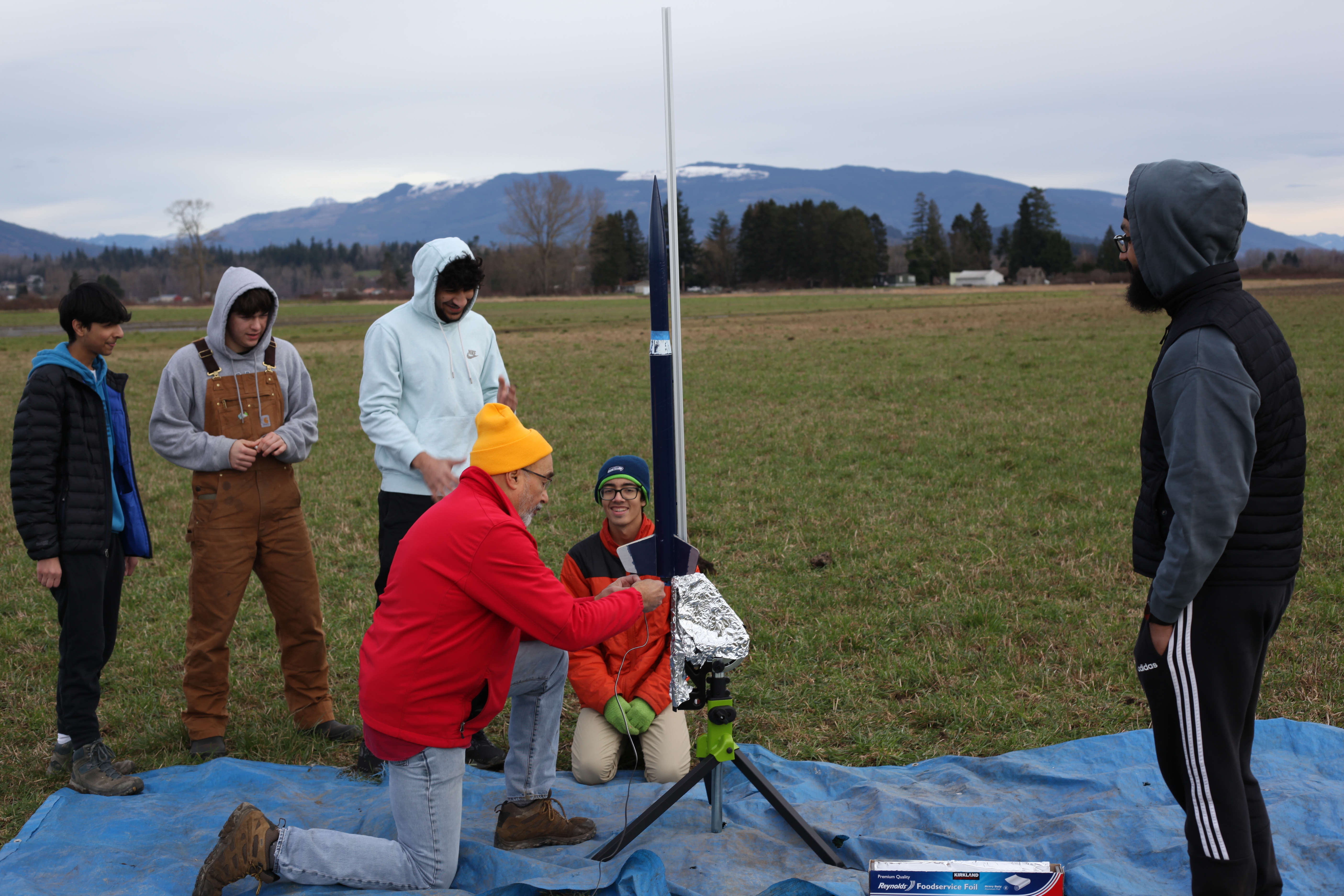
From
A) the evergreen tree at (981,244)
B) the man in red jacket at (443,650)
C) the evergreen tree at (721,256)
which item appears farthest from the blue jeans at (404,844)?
the evergreen tree at (981,244)

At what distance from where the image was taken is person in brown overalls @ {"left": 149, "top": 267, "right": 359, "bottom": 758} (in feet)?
14.7

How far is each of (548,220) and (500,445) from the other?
9309 centimetres

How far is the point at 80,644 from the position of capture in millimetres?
4340

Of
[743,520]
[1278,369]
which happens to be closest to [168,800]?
[1278,369]

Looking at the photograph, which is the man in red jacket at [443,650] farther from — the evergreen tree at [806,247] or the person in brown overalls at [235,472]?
the evergreen tree at [806,247]

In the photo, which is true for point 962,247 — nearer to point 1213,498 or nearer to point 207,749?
point 207,749

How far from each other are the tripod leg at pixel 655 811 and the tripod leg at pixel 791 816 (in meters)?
0.11

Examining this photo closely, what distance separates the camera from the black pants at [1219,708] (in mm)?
2762

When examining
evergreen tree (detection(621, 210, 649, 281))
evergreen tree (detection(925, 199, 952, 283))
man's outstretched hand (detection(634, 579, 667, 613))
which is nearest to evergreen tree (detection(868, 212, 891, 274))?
evergreen tree (detection(925, 199, 952, 283))

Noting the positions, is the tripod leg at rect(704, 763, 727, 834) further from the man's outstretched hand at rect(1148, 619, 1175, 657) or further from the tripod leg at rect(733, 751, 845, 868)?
the man's outstretched hand at rect(1148, 619, 1175, 657)

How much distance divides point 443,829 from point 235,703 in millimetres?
2647

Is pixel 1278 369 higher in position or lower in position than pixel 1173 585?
higher

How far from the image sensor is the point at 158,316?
55.6 m

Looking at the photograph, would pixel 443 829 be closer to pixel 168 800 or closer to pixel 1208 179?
pixel 168 800
